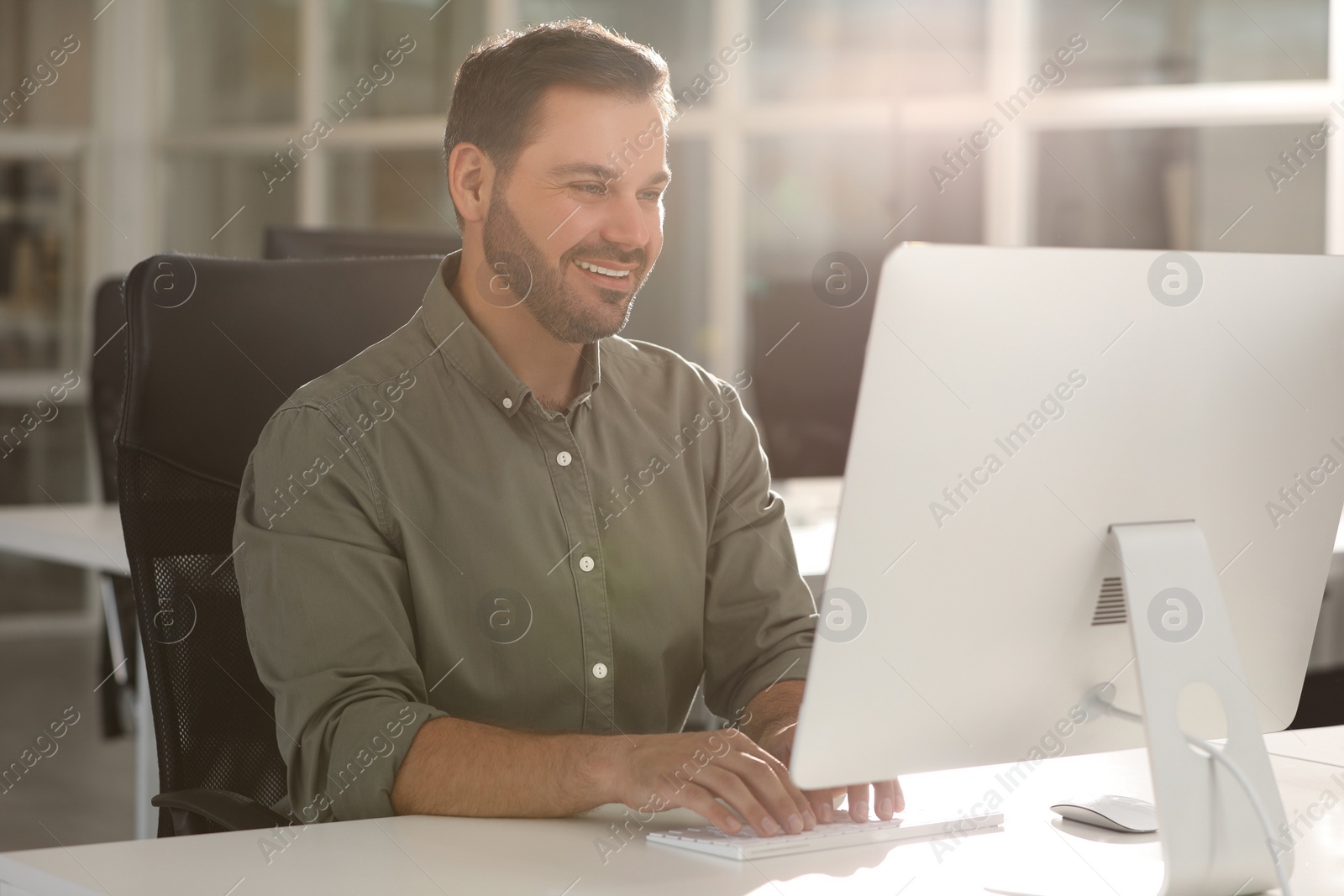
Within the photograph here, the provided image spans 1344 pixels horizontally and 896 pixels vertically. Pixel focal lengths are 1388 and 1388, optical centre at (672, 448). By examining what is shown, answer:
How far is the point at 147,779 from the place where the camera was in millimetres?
2074

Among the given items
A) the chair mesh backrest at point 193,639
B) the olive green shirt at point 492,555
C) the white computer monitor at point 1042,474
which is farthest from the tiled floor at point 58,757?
the white computer monitor at point 1042,474

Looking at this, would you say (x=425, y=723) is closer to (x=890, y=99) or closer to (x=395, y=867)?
(x=395, y=867)

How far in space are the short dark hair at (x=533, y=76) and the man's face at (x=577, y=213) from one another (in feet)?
0.05

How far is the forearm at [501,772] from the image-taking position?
1.12 metres

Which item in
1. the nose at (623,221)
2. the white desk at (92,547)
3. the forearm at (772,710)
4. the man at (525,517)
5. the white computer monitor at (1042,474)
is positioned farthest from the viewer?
the white desk at (92,547)

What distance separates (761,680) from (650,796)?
46 cm

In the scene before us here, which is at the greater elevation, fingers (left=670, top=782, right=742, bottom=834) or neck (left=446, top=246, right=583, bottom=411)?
neck (left=446, top=246, right=583, bottom=411)

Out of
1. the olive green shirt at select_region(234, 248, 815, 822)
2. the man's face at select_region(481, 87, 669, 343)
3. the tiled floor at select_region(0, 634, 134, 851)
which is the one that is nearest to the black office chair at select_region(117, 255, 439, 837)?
the olive green shirt at select_region(234, 248, 815, 822)

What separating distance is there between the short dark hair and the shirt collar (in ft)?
0.56

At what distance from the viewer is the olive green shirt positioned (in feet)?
4.12

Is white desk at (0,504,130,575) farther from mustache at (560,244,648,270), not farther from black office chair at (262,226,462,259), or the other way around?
mustache at (560,244,648,270)

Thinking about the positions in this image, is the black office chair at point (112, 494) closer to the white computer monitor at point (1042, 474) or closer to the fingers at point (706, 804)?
the fingers at point (706, 804)

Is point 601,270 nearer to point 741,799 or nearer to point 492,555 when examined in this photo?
point 492,555


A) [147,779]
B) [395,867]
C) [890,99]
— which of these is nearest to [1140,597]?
[395,867]
